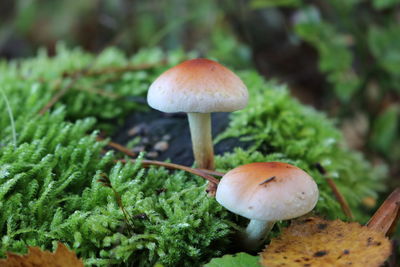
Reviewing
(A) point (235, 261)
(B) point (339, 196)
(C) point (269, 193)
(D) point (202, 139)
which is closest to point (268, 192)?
(C) point (269, 193)

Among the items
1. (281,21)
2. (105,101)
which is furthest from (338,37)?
(105,101)

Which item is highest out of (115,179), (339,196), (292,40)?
(292,40)

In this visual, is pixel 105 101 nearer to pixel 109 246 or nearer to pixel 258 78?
pixel 258 78

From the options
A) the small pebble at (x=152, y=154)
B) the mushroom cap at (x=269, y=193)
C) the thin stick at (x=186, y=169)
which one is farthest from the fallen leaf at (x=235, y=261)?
the small pebble at (x=152, y=154)

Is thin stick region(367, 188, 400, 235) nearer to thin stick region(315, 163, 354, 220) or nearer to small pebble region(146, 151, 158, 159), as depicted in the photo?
thin stick region(315, 163, 354, 220)

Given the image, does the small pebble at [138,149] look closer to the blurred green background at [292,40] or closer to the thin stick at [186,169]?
the thin stick at [186,169]

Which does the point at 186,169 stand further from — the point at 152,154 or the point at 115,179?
the point at 152,154
